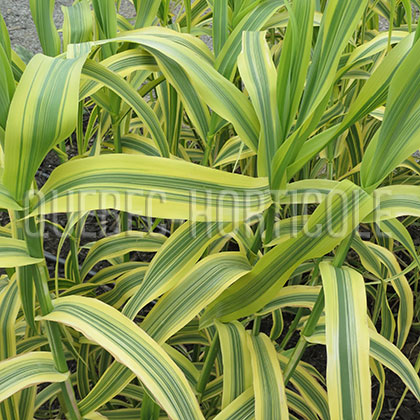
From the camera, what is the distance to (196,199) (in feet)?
1.46

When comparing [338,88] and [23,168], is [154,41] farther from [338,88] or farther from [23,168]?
[338,88]

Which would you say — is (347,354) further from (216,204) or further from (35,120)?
(35,120)

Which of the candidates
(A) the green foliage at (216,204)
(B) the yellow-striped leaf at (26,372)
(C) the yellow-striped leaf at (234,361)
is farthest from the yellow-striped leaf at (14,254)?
(C) the yellow-striped leaf at (234,361)

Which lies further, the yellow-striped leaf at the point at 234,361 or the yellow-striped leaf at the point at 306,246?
the yellow-striped leaf at the point at 234,361

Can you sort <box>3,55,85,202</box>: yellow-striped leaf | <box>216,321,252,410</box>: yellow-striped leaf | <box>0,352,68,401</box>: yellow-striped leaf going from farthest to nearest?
<box>216,321,252,410</box>: yellow-striped leaf
<box>0,352,68,401</box>: yellow-striped leaf
<box>3,55,85,202</box>: yellow-striped leaf

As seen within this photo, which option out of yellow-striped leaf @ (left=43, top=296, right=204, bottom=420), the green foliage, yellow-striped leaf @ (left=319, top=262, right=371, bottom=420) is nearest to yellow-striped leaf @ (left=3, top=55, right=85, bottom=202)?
the green foliage

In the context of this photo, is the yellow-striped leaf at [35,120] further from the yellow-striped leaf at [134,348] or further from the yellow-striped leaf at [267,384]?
the yellow-striped leaf at [267,384]

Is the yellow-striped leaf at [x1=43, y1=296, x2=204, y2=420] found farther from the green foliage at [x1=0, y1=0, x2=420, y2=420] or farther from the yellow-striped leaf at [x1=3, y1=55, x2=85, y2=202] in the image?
the yellow-striped leaf at [x1=3, y1=55, x2=85, y2=202]

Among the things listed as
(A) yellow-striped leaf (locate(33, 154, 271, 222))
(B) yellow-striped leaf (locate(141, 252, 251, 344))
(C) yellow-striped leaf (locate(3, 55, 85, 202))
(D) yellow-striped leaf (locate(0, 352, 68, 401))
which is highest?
(C) yellow-striped leaf (locate(3, 55, 85, 202))

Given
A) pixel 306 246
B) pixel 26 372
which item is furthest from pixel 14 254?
pixel 306 246

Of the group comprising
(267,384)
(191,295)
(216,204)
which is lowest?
(267,384)

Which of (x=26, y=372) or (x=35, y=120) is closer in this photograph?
(x=35, y=120)

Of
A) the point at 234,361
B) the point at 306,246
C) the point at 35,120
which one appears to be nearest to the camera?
the point at 35,120

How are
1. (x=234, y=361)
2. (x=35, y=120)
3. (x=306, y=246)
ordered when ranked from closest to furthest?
(x=35, y=120) < (x=306, y=246) < (x=234, y=361)
